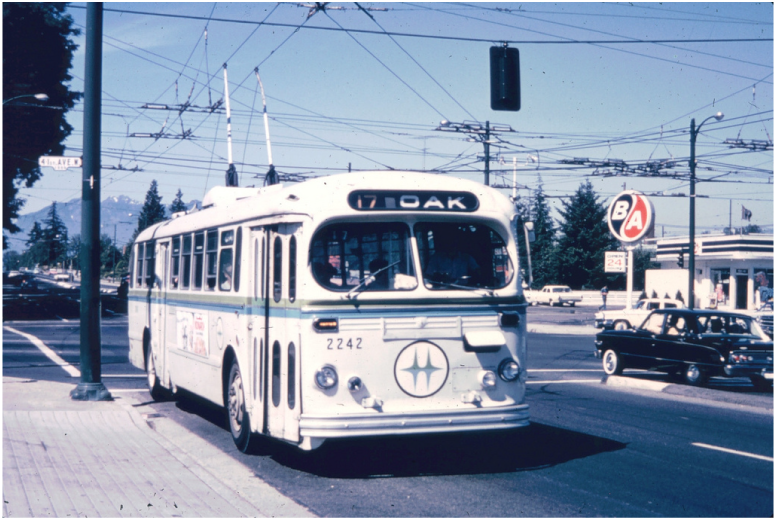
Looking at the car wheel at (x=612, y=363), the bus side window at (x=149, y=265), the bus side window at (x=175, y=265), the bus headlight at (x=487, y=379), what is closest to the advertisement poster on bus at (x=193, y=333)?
the bus side window at (x=175, y=265)

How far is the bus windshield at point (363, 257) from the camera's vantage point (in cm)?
745

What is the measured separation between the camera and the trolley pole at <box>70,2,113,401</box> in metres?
12.3

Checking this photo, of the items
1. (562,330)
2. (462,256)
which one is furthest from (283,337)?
(562,330)

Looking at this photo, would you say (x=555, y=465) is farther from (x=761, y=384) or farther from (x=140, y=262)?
(x=140, y=262)

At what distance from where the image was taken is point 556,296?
211 ft

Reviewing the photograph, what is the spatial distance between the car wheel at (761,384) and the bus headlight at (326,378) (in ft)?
15.8

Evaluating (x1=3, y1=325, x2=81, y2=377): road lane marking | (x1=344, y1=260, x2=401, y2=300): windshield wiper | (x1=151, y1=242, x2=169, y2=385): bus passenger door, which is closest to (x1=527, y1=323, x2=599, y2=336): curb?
(x1=3, y1=325, x2=81, y2=377): road lane marking

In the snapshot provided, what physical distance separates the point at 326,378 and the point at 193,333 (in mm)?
4214

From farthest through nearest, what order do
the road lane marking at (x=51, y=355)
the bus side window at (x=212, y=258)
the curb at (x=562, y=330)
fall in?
the curb at (x=562, y=330) → the road lane marking at (x=51, y=355) → the bus side window at (x=212, y=258)

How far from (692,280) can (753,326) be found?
28.3 m

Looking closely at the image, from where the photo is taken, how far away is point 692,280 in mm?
30141

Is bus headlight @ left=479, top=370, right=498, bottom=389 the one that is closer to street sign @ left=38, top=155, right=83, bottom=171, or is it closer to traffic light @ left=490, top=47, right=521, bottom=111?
traffic light @ left=490, top=47, right=521, bottom=111

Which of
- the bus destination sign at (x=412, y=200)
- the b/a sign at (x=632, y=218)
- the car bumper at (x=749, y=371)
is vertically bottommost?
the car bumper at (x=749, y=371)

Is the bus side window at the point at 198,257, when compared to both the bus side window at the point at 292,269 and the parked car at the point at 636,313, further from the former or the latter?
the parked car at the point at 636,313
